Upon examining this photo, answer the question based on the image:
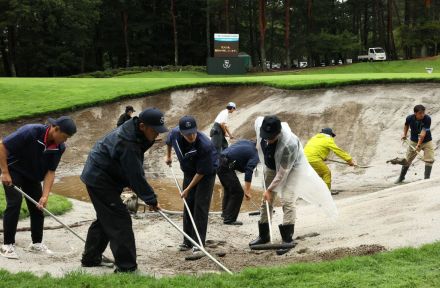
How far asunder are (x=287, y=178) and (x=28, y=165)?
141 inches

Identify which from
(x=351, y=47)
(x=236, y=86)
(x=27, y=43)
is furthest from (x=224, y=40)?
(x=27, y=43)

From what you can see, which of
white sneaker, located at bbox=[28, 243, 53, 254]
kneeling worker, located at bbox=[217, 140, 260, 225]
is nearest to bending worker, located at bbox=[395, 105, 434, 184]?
kneeling worker, located at bbox=[217, 140, 260, 225]

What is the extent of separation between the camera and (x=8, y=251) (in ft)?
22.9

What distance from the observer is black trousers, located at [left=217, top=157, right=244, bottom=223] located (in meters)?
10.4

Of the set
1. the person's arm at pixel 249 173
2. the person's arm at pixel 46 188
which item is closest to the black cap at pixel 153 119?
the person's arm at pixel 46 188

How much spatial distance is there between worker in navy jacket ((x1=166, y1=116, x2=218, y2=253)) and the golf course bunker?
20.6 inches

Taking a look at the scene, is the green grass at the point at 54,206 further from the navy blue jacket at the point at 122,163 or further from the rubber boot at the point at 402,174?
the rubber boot at the point at 402,174

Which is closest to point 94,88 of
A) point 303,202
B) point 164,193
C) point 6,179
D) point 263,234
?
point 164,193

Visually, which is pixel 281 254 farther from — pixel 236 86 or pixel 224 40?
pixel 224 40

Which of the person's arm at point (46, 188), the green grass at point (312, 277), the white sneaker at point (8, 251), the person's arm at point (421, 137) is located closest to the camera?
the green grass at point (312, 277)

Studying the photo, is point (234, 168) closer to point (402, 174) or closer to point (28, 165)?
point (28, 165)

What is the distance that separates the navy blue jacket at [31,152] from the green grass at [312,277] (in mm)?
1626

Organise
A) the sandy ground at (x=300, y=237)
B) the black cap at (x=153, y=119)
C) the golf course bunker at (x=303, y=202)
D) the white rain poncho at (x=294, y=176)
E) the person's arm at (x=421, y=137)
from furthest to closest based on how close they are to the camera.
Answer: the person's arm at (x=421, y=137) < the white rain poncho at (x=294, y=176) < the golf course bunker at (x=303, y=202) < the sandy ground at (x=300, y=237) < the black cap at (x=153, y=119)

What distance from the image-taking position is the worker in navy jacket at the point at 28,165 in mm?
6864
